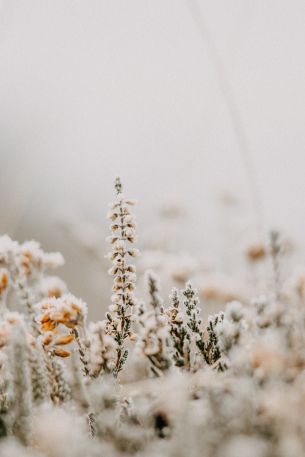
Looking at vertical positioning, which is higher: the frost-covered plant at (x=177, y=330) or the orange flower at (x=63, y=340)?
the frost-covered plant at (x=177, y=330)

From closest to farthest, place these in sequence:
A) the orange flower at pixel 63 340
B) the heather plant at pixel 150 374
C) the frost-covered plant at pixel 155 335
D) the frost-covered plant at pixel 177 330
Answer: the heather plant at pixel 150 374 → the frost-covered plant at pixel 155 335 → the orange flower at pixel 63 340 → the frost-covered plant at pixel 177 330

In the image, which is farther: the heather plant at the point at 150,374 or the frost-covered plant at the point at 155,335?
the frost-covered plant at the point at 155,335

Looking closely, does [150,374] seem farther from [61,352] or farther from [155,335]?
[155,335]

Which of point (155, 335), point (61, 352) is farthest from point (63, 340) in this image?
point (155, 335)

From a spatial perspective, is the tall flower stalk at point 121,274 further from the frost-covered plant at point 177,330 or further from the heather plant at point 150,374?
the frost-covered plant at point 177,330

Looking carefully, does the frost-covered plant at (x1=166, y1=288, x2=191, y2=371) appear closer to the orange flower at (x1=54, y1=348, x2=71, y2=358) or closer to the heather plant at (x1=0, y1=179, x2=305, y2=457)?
the heather plant at (x1=0, y1=179, x2=305, y2=457)

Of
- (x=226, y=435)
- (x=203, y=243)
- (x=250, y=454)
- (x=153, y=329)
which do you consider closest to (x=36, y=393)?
(x=153, y=329)

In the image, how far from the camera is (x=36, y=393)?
6.20 feet

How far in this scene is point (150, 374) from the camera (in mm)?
2449

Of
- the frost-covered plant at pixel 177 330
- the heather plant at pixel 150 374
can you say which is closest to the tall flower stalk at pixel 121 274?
the heather plant at pixel 150 374

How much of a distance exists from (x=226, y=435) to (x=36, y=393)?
0.73 metres

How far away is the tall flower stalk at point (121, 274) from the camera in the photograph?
2193 millimetres

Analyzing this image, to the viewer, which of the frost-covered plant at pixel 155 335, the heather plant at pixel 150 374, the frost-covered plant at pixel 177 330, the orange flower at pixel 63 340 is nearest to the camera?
the heather plant at pixel 150 374

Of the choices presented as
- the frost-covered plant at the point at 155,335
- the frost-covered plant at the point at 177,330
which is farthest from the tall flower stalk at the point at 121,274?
the frost-covered plant at the point at 155,335
